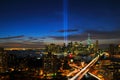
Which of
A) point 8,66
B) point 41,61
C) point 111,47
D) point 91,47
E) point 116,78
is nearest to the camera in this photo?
point 116,78

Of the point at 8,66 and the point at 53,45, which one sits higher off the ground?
the point at 53,45

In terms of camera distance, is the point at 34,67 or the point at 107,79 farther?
the point at 34,67

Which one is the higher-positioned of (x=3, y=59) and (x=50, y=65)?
(x=3, y=59)

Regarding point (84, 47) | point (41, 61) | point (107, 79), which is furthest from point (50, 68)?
point (84, 47)

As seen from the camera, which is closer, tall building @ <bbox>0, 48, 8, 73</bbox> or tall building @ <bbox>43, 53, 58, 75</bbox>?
tall building @ <bbox>0, 48, 8, 73</bbox>

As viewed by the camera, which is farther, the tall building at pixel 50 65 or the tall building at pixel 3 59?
the tall building at pixel 50 65

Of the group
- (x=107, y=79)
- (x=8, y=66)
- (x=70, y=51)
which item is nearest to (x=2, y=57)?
(x=8, y=66)

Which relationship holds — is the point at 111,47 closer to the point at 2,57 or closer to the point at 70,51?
the point at 70,51

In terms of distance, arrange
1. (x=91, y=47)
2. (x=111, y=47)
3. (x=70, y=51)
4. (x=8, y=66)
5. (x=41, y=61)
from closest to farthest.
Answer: (x=8, y=66), (x=41, y=61), (x=111, y=47), (x=70, y=51), (x=91, y=47)

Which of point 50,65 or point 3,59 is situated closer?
point 3,59

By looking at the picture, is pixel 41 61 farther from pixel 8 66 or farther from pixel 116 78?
pixel 116 78
